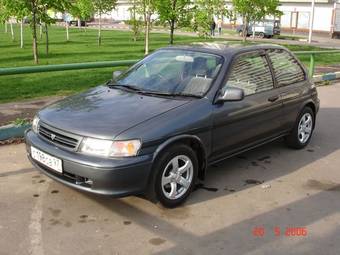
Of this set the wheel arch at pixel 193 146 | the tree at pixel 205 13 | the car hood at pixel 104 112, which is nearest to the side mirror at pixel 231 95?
the car hood at pixel 104 112

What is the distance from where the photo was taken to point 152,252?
3.72 meters

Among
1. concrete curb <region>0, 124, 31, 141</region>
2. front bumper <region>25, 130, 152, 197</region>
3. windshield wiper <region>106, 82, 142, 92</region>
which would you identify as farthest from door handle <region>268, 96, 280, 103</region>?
concrete curb <region>0, 124, 31, 141</region>

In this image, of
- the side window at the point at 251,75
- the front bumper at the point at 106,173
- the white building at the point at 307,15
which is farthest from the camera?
the white building at the point at 307,15

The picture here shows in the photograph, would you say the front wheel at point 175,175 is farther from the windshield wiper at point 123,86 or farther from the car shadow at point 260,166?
the windshield wiper at point 123,86

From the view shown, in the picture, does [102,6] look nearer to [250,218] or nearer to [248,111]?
[248,111]

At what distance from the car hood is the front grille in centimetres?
5

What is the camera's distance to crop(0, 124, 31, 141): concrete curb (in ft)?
21.3

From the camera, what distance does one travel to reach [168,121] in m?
4.38

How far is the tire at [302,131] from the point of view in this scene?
254 inches

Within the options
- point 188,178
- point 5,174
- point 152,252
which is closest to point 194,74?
point 188,178

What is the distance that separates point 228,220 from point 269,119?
1842 millimetres

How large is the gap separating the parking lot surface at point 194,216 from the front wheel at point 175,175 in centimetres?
13
